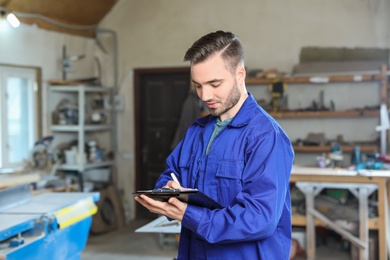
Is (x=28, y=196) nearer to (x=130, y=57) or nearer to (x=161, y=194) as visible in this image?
(x=161, y=194)

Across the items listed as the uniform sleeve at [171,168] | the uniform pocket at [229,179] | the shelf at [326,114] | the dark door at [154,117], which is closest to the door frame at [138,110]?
the dark door at [154,117]

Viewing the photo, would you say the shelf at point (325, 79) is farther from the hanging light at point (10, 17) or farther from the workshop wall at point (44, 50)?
the hanging light at point (10, 17)

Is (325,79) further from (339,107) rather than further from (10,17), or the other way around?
(10,17)

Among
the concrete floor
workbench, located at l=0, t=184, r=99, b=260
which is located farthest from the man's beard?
the concrete floor

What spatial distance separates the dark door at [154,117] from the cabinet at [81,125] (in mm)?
392

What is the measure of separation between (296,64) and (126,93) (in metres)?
Answer: 2.20

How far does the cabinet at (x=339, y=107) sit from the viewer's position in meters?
5.27

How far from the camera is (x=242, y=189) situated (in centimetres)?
157

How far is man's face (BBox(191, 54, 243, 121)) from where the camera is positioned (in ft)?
5.30

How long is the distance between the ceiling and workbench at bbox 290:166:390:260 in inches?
125

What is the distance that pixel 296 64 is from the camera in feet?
18.7

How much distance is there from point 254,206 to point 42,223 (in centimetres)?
171

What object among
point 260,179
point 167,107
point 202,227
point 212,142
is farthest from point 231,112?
point 167,107

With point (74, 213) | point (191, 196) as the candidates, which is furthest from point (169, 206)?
point (74, 213)
